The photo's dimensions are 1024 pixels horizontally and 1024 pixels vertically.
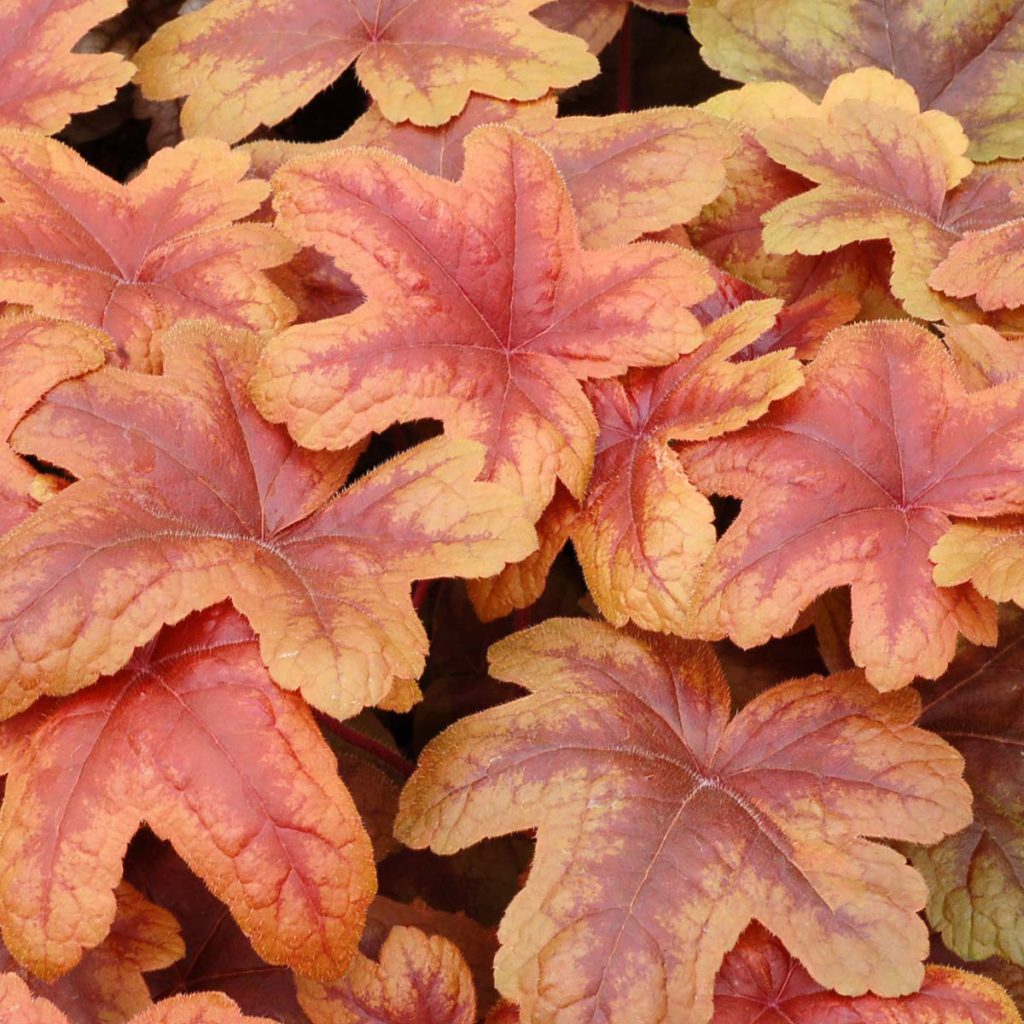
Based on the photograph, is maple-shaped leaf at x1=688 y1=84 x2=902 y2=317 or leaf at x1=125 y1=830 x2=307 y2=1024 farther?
maple-shaped leaf at x1=688 y1=84 x2=902 y2=317

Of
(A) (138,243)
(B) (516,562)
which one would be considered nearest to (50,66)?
(A) (138,243)

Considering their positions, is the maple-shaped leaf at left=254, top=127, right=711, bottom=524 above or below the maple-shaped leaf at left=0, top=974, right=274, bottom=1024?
above

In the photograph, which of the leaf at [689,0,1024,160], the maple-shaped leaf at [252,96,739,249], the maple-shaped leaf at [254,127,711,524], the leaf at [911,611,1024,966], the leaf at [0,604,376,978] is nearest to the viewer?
the leaf at [0,604,376,978]

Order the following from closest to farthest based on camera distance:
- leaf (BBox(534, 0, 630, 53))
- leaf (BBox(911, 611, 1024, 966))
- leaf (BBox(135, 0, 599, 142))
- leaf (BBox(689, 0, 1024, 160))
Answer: leaf (BBox(911, 611, 1024, 966)) → leaf (BBox(135, 0, 599, 142)) → leaf (BBox(689, 0, 1024, 160)) → leaf (BBox(534, 0, 630, 53))

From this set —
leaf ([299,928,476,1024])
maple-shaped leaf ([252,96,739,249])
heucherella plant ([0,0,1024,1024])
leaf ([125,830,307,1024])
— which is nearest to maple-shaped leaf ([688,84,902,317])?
heucherella plant ([0,0,1024,1024])

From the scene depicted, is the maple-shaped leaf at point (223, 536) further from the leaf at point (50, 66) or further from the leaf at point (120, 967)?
the leaf at point (50, 66)

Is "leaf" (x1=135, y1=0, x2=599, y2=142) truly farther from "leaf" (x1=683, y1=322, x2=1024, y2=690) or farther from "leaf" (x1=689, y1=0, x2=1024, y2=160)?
"leaf" (x1=683, y1=322, x2=1024, y2=690)

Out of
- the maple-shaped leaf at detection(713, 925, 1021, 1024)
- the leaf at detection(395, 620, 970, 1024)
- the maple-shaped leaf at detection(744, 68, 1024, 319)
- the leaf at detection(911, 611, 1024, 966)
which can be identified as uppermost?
the maple-shaped leaf at detection(744, 68, 1024, 319)

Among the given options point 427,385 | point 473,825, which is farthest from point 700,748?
point 427,385
